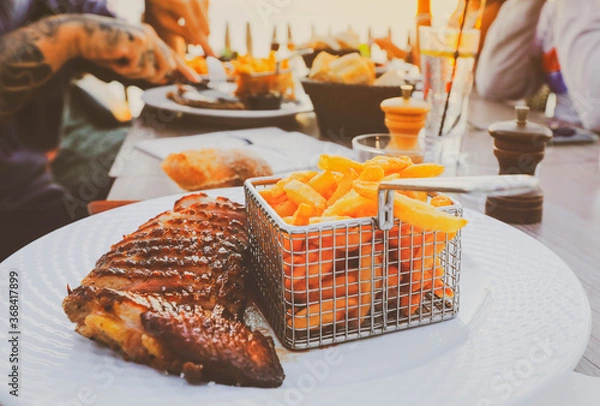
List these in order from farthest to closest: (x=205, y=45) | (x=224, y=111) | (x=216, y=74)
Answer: (x=205, y=45)
(x=216, y=74)
(x=224, y=111)

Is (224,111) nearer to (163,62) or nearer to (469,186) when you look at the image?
(163,62)

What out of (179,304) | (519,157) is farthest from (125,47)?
(179,304)

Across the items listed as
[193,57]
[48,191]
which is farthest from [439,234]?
[193,57]

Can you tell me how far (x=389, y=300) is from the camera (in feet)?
3.53

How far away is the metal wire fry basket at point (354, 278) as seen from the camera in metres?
1.01

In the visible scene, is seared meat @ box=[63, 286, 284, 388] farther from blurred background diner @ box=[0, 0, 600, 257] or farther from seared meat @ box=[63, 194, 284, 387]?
blurred background diner @ box=[0, 0, 600, 257]

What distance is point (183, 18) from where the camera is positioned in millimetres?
4379

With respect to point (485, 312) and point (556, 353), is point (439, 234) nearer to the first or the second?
point (485, 312)

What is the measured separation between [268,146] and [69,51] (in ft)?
5.29

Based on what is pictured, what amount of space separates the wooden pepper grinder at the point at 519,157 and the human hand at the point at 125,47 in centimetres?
208

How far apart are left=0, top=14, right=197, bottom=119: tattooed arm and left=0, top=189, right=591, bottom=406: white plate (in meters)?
2.02

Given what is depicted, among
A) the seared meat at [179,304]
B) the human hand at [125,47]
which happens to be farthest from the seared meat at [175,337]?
the human hand at [125,47]

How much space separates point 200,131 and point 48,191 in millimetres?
1159

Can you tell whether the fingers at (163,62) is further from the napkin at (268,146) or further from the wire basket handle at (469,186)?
the wire basket handle at (469,186)
